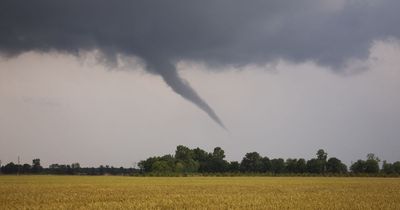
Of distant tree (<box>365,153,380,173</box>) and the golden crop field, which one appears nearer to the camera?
the golden crop field

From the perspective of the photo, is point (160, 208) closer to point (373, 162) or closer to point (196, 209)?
point (196, 209)

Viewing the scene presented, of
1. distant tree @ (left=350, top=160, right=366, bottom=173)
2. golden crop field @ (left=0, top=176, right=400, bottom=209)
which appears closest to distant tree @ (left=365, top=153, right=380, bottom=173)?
distant tree @ (left=350, top=160, right=366, bottom=173)

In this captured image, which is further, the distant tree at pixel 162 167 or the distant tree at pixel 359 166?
the distant tree at pixel 359 166

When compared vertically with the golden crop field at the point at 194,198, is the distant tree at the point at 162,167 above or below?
above

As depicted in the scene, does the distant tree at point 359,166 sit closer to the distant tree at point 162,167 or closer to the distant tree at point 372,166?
the distant tree at point 372,166

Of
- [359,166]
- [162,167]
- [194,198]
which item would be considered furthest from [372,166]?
[194,198]

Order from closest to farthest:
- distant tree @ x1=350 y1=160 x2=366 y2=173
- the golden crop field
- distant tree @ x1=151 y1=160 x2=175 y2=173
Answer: the golden crop field
distant tree @ x1=151 y1=160 x2=175 y2=173
distant tree @ x1=350 y1=160 x2=366 y2=173

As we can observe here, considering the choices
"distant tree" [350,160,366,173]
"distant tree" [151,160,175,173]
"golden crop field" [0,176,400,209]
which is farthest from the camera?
"distant tree" [350,160,366,173]

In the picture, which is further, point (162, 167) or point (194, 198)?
point (162, 167)

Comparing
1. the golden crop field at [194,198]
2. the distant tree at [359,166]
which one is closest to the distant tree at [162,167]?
the distant tree at [359,166]

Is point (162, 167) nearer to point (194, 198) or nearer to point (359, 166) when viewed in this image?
point (359, 166)

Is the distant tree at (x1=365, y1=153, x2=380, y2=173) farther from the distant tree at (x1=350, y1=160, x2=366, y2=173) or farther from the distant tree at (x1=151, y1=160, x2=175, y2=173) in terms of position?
the distant tree at (x1=151, y1=160, x2=175, y2=173)

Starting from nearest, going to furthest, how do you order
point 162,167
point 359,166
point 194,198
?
1. point 194,198
2. point 162,167
3. point 359,166

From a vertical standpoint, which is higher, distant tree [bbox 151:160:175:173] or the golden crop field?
distant tree [bbox 151:160:175:173]
